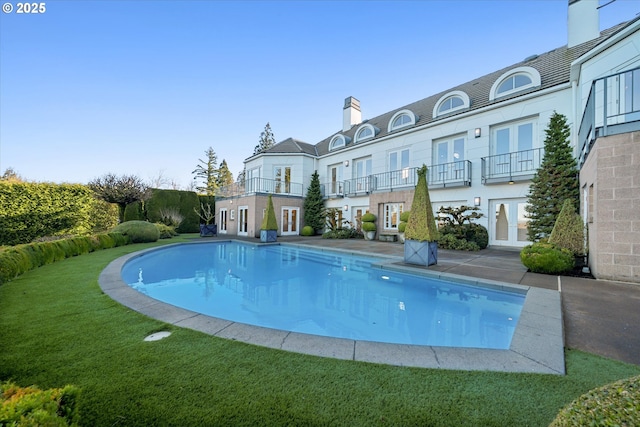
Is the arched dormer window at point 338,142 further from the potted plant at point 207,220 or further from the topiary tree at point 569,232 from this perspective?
the topiary tree at point 569,232

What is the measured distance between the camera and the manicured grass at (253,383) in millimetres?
1754

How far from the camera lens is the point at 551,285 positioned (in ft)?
17.3

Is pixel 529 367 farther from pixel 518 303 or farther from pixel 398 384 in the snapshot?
pixel 518 303

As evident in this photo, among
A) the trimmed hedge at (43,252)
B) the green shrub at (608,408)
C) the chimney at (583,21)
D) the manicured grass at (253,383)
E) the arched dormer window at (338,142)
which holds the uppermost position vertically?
the chimney at (583,21)

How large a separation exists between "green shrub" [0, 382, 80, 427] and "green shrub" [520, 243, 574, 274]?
27.2 ft

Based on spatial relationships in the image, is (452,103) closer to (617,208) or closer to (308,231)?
(617,208)

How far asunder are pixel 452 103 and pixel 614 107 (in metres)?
7.16

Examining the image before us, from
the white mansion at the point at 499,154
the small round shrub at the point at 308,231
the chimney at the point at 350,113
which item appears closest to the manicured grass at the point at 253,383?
the white mansion at the point at 499,154

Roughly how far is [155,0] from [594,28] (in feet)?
55.6

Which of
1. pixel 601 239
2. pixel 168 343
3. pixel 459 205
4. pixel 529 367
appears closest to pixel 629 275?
pixel 601 239

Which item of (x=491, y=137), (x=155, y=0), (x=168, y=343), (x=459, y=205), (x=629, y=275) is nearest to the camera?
(x=168, y=343)

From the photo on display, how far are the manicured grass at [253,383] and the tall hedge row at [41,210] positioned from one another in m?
13.1

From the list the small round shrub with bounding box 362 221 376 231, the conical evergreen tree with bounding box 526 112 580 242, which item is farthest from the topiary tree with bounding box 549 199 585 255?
the small round shrub with bounding box 362 221 376 231

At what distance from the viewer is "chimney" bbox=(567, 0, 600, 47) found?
33.8 feet
